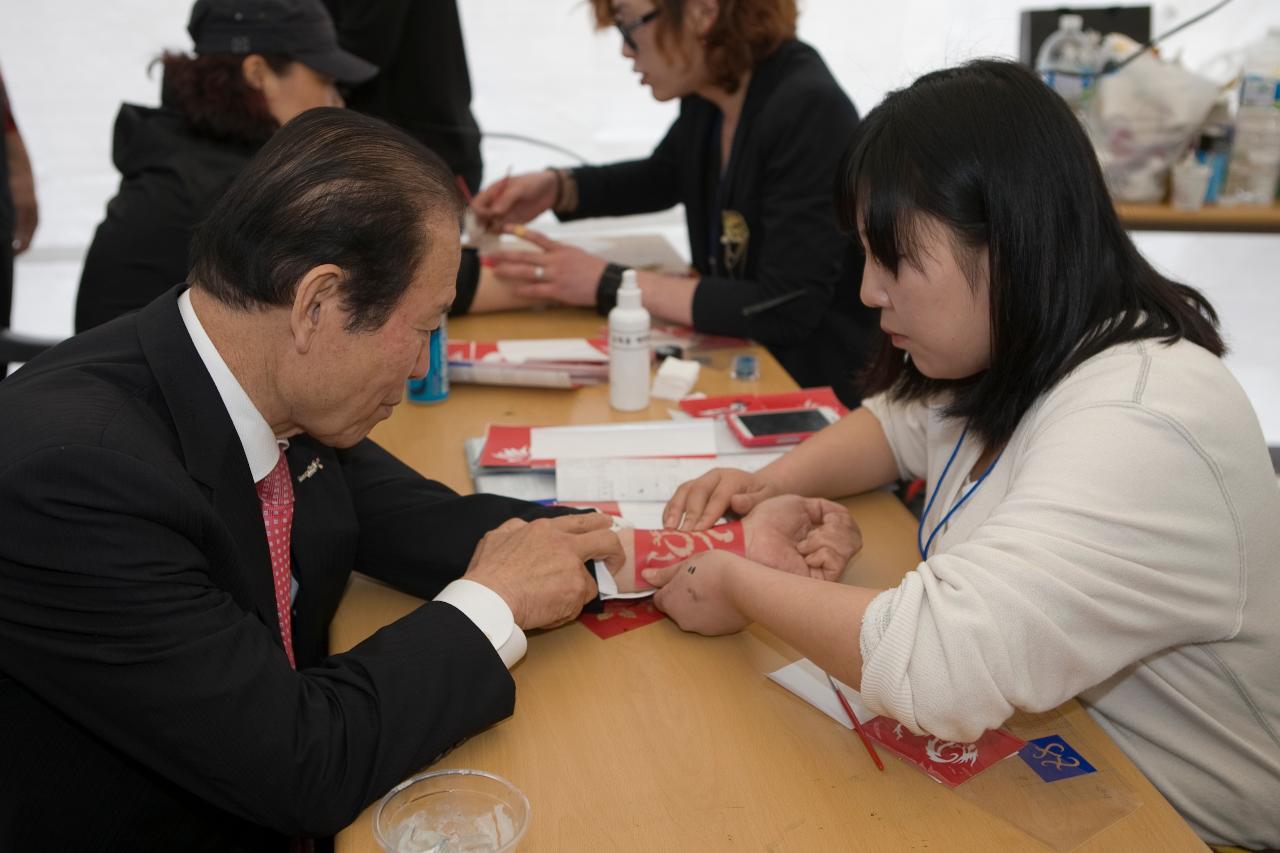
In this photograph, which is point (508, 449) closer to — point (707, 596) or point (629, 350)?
point (629, 350)

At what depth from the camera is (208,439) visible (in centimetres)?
111

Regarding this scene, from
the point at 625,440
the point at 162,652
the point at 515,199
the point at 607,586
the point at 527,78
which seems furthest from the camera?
the point at 527,78

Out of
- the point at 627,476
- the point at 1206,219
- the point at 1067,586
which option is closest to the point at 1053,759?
the point at 1067,586

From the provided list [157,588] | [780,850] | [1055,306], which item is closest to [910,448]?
[1055,306]

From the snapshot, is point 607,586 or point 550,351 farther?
point 550,351

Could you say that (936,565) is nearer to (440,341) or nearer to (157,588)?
(157,588)

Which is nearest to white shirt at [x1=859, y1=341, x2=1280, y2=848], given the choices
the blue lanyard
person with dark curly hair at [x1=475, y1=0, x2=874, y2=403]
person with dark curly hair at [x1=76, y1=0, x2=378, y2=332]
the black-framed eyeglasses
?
the blue lanyard

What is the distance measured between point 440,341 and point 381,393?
2.47ft

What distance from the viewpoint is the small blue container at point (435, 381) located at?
1.96m

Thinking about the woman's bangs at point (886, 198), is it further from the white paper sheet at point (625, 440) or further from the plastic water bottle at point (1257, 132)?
the plastic water bottle at point (1257, 132)

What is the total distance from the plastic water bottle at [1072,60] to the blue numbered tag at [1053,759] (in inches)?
97.7

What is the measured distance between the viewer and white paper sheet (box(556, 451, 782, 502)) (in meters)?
1.62

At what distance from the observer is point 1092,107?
3.15 metres

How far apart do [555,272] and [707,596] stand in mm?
1309
